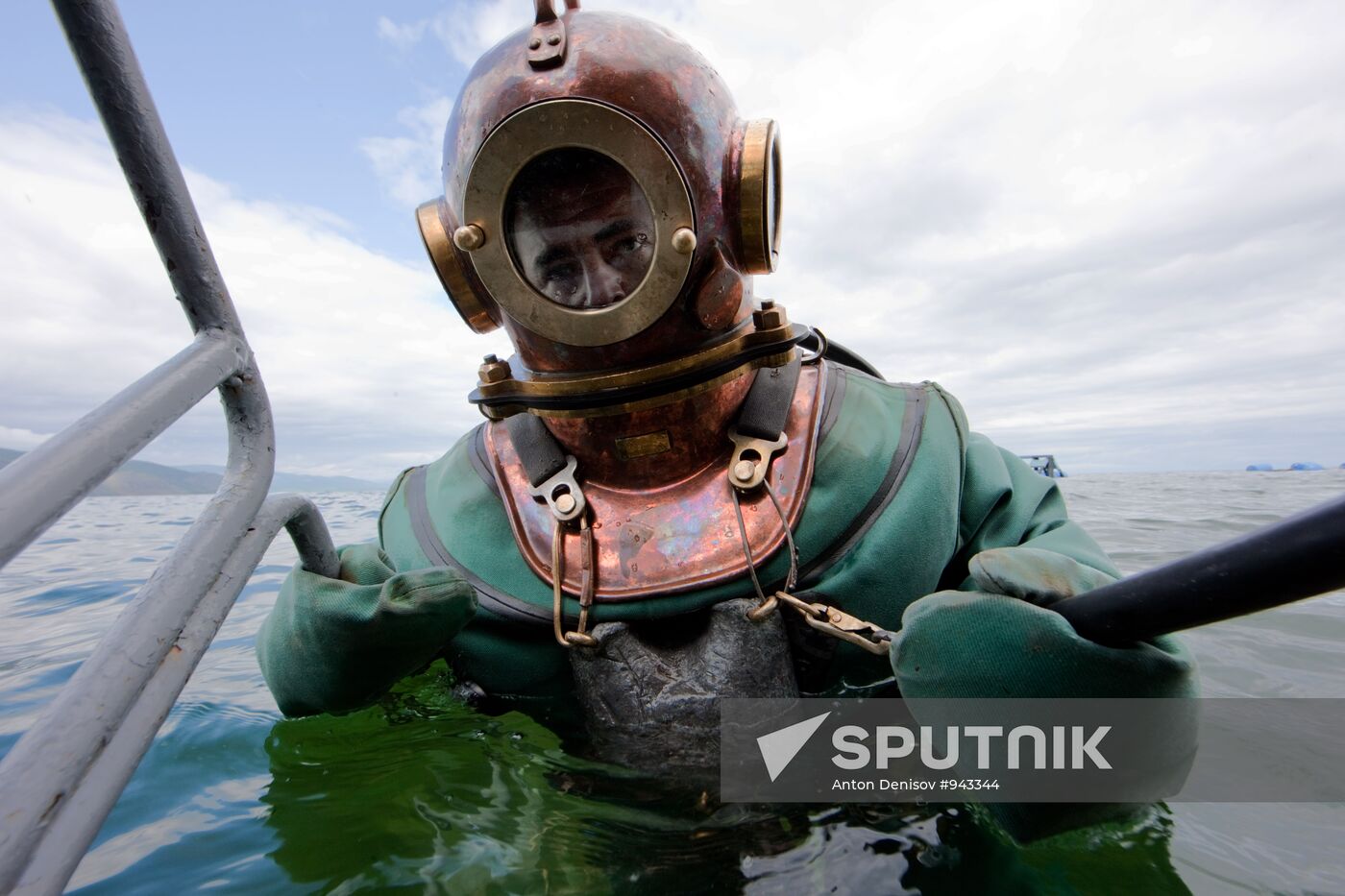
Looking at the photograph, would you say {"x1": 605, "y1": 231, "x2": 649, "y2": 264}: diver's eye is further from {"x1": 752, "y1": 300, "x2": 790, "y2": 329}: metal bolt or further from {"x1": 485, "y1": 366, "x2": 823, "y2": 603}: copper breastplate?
{"x1": 485, "y1": 366, "x2": 823, "y2": 603}: copper breastplate

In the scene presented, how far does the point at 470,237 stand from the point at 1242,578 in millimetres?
1412

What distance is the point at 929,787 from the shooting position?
138cm

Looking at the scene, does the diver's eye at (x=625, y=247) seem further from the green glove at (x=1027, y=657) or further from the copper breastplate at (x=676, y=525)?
the green glove at (x=1027, y=657)

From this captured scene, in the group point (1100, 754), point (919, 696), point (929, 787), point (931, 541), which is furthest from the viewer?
point (931, 541)

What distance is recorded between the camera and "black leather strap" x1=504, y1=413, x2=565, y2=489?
5.79ft

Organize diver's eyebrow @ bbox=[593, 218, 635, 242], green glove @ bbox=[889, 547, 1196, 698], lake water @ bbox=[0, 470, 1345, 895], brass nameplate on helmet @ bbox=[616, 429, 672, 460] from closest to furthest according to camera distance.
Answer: green glove @ bbox=[889, 547, 1196, 698] → lake water @ bbox=[0, 470, 1345, 895] → diver's eyebrow @ bbox=[593, 218, 635, 242] → brass nameplate on helmet @ bbox=[616, 429, 672, 460]

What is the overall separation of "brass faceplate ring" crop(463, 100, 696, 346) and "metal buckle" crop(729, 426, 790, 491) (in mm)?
359

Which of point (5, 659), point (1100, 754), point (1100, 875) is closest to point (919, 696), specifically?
point (1100, 754)

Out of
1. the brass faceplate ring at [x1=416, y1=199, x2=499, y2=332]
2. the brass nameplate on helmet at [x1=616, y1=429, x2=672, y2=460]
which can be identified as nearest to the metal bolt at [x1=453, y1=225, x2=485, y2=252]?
the brass faceplate ring at [x1=416, y1=199, x2=499, y2=332]

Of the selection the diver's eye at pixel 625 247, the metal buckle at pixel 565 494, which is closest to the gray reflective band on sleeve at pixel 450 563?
the metal buckle at pixel 565 494

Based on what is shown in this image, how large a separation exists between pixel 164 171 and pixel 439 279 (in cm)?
86

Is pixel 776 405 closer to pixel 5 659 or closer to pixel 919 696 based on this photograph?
pixel 919 696

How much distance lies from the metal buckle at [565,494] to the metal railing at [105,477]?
627mm

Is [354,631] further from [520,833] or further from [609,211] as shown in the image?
[609,211]
